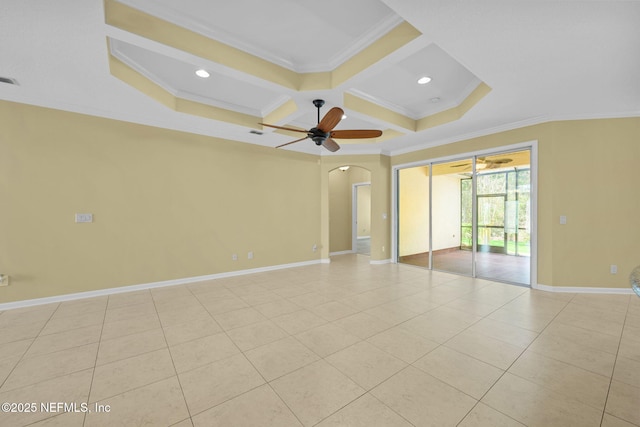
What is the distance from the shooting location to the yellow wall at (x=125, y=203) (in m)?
3.41

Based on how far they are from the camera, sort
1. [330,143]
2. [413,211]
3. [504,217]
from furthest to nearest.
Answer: [413,211] → [504,217] → [330,143]

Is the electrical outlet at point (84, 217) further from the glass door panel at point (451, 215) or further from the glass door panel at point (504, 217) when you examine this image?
the glass door panel at point (451, 215)

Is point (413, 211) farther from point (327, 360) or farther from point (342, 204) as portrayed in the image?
point (327, 360)

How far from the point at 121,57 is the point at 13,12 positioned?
104 centimetres

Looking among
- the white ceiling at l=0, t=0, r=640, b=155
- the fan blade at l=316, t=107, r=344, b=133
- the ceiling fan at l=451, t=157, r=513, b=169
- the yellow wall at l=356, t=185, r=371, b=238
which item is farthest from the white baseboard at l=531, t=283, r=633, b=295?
the yellow wall at l=356, t=185, r=371, b=238

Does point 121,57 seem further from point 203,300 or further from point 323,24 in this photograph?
point 203,300

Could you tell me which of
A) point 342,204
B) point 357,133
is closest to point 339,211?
point 342,204

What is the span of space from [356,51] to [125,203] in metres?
4.07

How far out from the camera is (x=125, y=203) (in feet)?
13.4

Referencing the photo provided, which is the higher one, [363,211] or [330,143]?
[330,143]

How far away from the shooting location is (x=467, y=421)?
1560 mm

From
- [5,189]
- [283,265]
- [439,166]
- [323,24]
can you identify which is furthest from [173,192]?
[439,166]

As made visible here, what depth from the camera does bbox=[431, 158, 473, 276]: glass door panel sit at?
22.9ft

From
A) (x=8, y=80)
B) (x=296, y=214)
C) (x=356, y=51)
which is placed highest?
(x=356, y=51)
